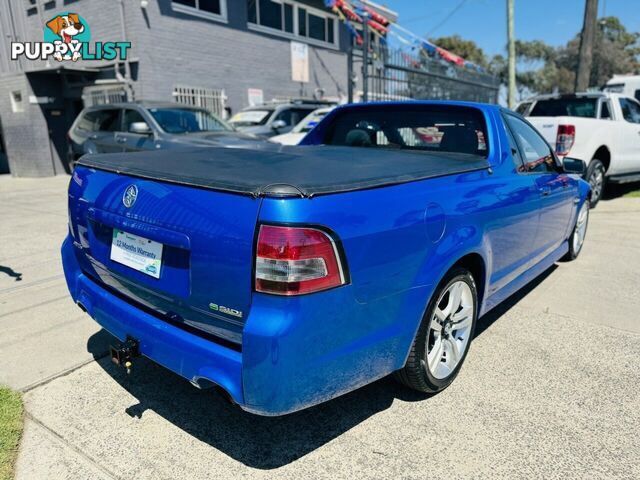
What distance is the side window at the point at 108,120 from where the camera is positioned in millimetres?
9927

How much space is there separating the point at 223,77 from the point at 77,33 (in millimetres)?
3967

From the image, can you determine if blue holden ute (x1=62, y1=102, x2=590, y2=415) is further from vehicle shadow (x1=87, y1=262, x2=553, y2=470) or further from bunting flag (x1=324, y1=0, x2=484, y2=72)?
bunting flag (x1=324, y1=0, x2=484, y2=72)

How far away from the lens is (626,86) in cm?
1639

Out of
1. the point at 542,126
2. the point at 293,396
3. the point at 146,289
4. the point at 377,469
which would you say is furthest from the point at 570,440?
the point at 542,126

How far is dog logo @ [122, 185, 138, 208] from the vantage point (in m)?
2.46

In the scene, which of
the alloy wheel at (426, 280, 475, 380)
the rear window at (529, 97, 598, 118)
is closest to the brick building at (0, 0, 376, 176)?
the rear window at (529, 97, 598, 118)

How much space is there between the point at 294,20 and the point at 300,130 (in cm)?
795

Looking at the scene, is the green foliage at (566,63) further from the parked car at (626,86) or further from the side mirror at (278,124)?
the side mirror at (278,124)

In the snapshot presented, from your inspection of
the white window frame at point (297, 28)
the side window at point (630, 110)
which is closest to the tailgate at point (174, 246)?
the side window at point (630, 110)

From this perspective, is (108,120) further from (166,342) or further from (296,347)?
(296,347)

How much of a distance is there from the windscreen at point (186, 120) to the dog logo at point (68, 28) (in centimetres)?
611

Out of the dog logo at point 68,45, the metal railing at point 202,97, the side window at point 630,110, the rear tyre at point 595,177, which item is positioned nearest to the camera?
the rear tyre at point 595,177

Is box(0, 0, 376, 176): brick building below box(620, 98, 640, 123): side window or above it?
above

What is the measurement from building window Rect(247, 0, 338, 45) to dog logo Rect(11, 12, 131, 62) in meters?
4.47
